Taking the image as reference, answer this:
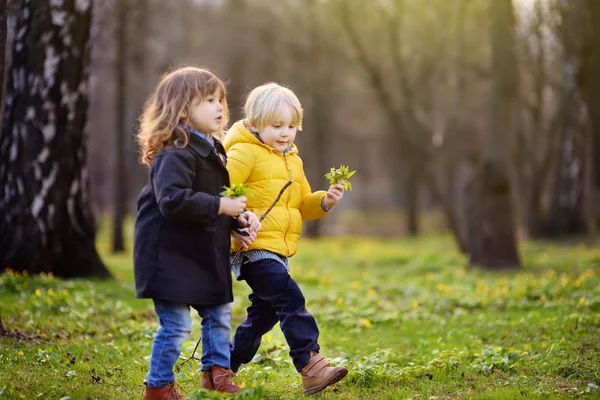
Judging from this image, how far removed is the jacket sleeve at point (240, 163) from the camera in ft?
15.0

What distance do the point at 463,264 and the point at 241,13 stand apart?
16168 mm

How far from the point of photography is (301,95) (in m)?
26.0

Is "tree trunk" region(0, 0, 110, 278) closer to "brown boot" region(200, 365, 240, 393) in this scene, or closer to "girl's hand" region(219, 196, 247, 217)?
"brown boot" region(200, 365, 240, 393)

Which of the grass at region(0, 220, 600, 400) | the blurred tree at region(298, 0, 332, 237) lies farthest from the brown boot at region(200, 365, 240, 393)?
the blurred tree at region(298, 0, 332, 237)

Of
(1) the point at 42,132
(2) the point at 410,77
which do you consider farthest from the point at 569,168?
(1) the point at 42,132

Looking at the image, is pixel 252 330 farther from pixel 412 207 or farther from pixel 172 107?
pixel 412 207

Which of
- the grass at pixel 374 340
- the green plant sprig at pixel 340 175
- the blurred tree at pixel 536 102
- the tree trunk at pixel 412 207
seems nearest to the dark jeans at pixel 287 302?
the grass at pixel 374 340

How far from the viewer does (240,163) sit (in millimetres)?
4586

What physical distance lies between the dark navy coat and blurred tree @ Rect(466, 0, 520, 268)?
9.13 meters

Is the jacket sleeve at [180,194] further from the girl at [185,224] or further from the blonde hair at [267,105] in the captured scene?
the blonde hair at [267,105]

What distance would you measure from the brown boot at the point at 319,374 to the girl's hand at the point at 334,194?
1.01 meters

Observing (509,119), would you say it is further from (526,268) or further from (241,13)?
(241,13)

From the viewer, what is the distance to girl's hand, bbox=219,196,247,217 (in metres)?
4.02

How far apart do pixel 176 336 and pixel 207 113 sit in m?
1.33
